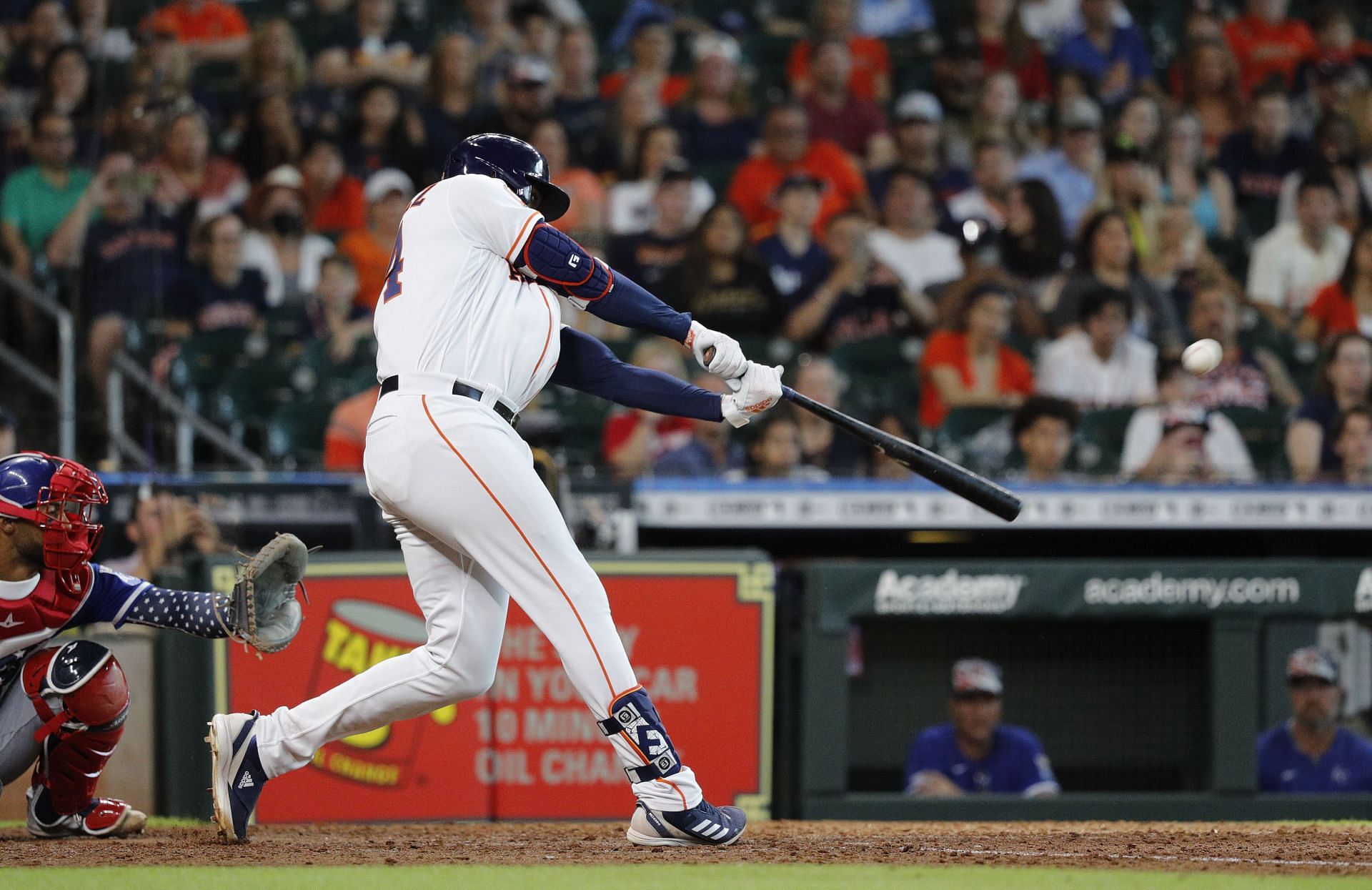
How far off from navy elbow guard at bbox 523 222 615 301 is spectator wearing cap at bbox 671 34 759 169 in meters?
5.77

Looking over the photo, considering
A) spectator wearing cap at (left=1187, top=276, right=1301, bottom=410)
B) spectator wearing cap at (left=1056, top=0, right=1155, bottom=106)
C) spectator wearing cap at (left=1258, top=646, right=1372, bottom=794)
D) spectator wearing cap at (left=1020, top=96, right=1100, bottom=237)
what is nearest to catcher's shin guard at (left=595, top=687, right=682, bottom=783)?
spectator wearing cap at (left=1258, top=646, right=1372, bottom=794)

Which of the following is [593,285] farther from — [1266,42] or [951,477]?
[1266,42]

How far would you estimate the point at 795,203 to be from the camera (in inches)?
340

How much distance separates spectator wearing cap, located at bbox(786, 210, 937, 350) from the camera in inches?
323

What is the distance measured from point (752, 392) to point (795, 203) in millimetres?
4906

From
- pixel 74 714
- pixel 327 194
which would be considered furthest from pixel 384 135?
pixel 74 714

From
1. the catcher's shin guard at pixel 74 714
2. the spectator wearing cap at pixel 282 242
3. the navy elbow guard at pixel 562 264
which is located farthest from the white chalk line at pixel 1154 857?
the spectator wearing cap at pixel 282 242

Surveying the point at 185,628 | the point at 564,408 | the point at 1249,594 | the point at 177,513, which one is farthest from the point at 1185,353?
the point at 185,628

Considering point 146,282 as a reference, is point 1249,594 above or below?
below

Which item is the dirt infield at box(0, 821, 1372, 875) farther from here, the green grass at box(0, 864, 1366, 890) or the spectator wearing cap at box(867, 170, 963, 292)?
the spectator wearing cap at box(867, 170, 963, 292)

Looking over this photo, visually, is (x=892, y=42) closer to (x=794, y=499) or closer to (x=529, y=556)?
(x=794, y=499)

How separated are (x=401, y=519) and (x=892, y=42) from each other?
7273mm

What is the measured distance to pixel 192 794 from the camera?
547 cm

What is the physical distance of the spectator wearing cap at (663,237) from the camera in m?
8.39
